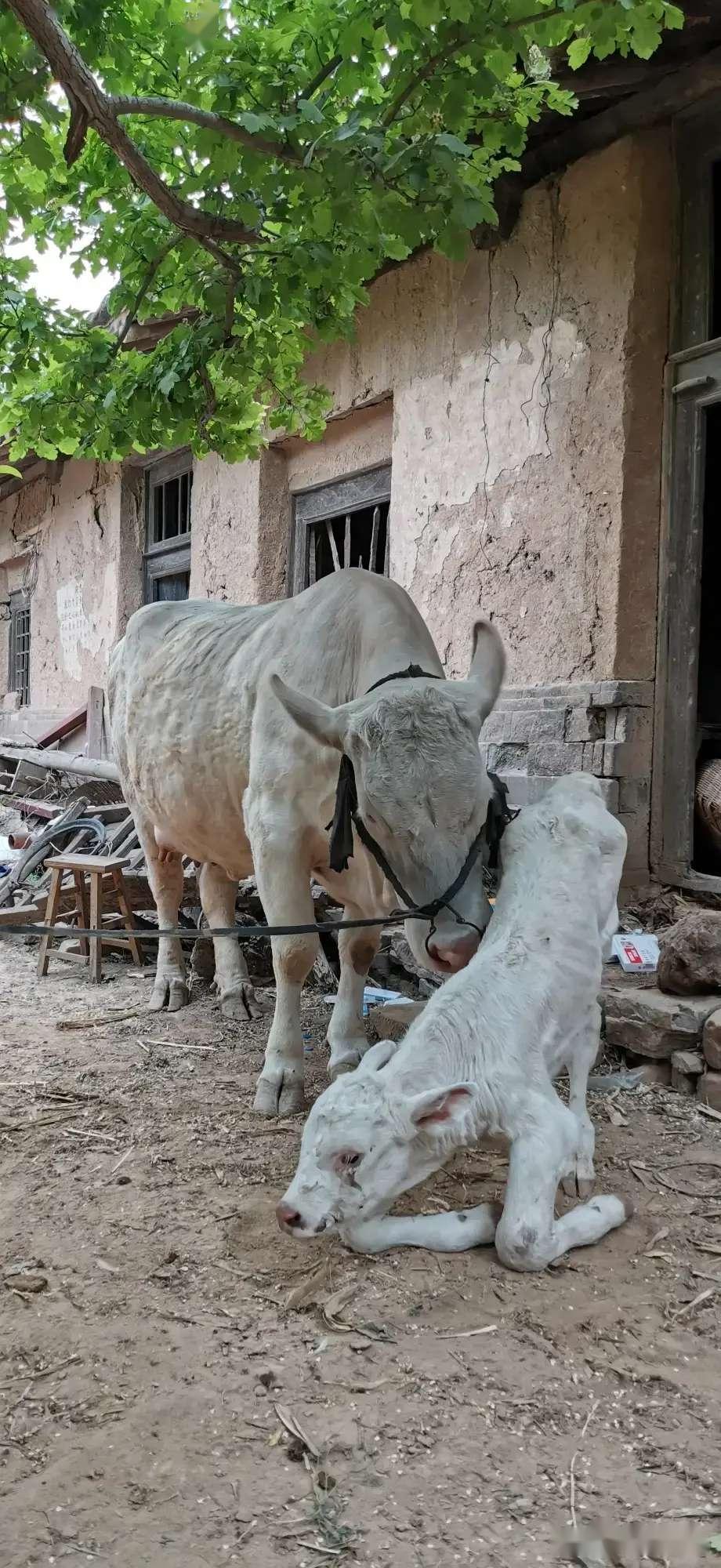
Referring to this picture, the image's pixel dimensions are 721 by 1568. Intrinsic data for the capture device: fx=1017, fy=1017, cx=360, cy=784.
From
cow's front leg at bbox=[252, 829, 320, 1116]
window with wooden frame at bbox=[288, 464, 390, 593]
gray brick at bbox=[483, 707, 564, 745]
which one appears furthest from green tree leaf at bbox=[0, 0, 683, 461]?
cow's front leg at bbox=[252, 829, 320, 1116]

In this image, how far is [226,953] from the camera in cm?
551

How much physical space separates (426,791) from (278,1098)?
1.58 metres

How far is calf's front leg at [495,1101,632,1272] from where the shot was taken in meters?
2.50

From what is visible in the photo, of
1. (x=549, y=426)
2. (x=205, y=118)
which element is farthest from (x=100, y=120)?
(x=549, y=426)

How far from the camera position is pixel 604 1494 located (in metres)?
1.85

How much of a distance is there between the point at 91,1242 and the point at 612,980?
2.46 metres

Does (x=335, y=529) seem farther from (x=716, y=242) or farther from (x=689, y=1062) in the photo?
(x=689, y=1062)

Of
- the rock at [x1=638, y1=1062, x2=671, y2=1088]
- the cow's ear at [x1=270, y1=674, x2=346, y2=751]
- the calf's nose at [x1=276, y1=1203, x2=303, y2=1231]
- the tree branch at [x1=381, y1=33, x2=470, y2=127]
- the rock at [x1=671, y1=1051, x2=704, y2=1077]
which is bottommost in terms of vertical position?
the rock at [x1=638, y1=1062, x2=671, y2=1088]

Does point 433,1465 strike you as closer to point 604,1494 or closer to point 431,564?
point 604,1494

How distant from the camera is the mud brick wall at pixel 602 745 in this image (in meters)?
5.13

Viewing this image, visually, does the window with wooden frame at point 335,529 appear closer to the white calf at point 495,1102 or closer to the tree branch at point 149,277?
the tree branch at point 149,277

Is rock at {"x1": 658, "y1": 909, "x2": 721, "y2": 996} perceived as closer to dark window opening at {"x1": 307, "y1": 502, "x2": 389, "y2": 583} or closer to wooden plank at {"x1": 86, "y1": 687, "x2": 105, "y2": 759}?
dark window opening at {"x1": 307, "y1": 502, "x2": 389, "y2": 583}

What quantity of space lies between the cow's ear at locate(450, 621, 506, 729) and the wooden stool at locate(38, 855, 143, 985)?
3.27 m

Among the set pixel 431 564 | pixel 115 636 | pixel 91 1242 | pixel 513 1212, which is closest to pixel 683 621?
pixel 431 564
